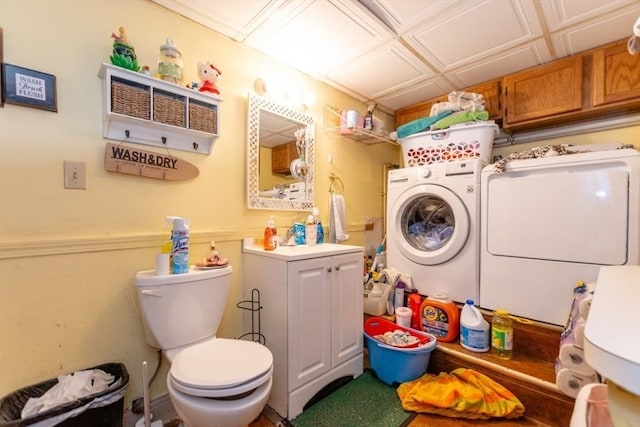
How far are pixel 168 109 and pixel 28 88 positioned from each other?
1.59ft

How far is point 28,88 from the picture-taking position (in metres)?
1.09

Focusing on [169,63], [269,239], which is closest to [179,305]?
[269,239]

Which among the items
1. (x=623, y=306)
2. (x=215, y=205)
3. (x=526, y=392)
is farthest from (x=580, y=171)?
(x=215, y=205)

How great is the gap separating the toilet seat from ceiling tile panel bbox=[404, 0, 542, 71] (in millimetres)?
1952

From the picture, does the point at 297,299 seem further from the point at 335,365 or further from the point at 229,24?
the point at 229,24

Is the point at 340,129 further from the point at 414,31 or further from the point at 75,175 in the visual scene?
the point at 75,175

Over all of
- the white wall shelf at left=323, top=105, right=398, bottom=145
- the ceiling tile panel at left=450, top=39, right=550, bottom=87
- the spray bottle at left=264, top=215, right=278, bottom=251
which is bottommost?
the spray bottle at left=264, top=215, right=278, bottom=251

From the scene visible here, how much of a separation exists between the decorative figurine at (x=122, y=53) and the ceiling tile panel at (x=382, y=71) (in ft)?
4.36

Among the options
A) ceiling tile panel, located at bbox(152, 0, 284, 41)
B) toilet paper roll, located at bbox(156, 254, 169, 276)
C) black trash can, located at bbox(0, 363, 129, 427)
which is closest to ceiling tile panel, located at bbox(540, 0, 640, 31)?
ceiling tile panel, located at bbox(152, 0, 284, 41)

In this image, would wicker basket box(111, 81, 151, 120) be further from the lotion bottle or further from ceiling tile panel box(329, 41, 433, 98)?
ceiling tile panel box(329, 41, 433, 98)

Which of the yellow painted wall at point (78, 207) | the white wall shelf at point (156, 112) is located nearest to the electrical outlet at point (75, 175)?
the yellow painted wall at point (78, 207)

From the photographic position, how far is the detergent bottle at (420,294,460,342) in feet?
6.03

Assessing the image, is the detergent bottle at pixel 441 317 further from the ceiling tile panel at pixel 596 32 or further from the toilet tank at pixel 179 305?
the ceiling tile panel at pixel 596 32

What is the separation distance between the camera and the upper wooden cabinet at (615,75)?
5.51ft
